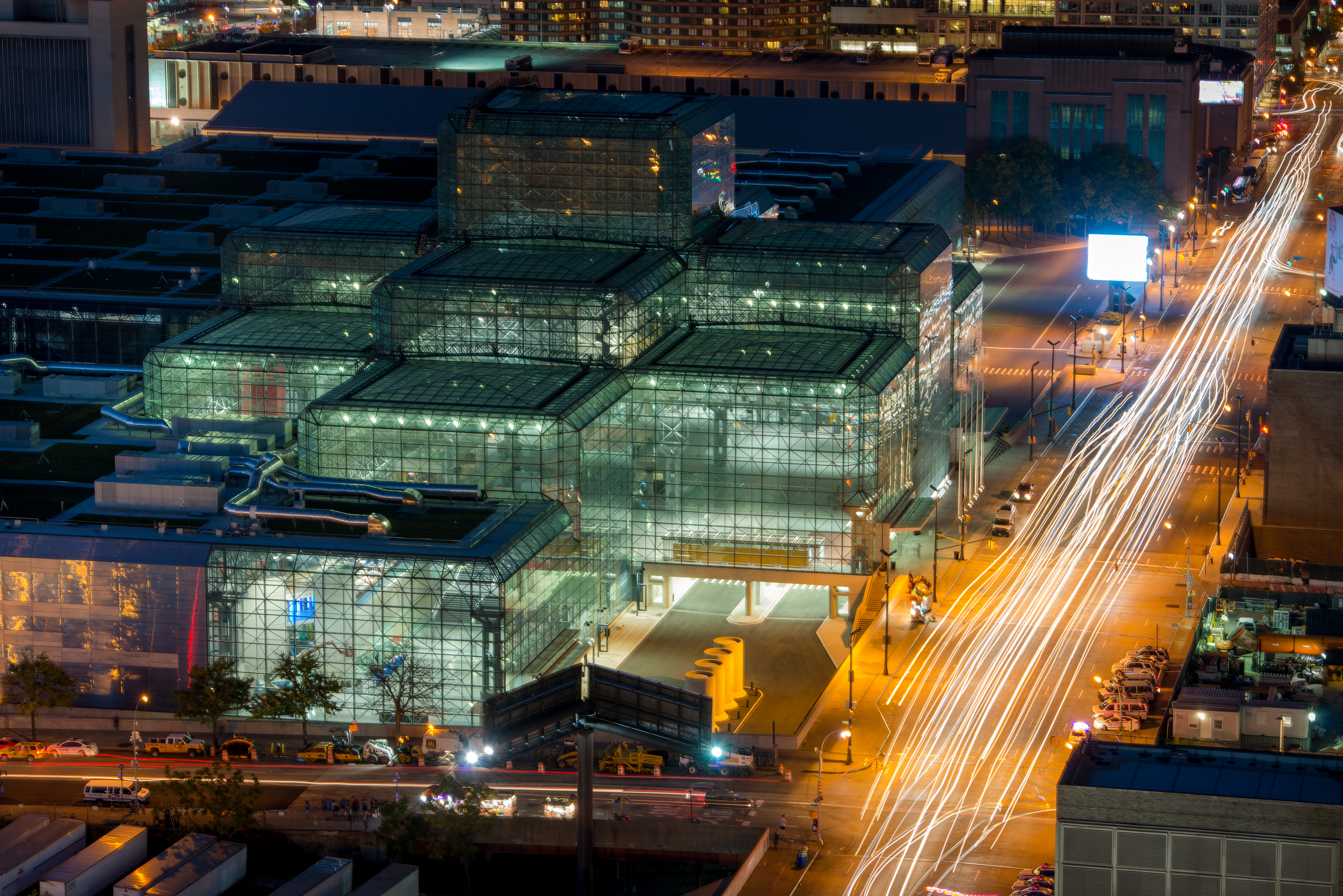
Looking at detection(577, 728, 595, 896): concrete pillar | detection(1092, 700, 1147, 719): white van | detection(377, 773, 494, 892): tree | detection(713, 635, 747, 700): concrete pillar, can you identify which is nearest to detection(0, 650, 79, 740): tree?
detection(377, 773, 494, 892): tree

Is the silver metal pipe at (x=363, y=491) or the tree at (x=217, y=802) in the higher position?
the silver metal pipe at (x=363, y=491)

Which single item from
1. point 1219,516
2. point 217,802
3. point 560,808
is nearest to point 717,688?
point 560,808

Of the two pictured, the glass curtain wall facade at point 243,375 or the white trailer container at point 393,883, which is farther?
the glass curtain wall facade at point 243,375

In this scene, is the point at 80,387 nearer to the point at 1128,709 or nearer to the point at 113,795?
the point at 113,795

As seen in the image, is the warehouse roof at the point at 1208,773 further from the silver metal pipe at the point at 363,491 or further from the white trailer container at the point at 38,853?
the silver metal pipe at the point at 363,491

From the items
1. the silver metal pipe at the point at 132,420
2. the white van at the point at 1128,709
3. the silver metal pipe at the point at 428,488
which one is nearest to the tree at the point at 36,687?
the silver metal pipe at the point at 428,488

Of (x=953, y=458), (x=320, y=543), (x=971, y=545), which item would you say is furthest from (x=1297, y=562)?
(x=320, y=543)
